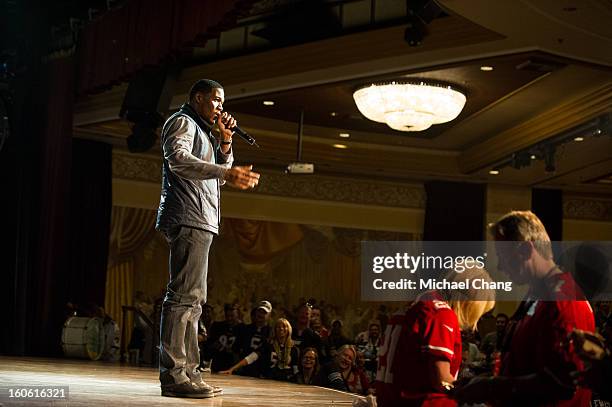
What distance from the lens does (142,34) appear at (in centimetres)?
741

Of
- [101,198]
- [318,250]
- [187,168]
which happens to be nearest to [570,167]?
[318,250]

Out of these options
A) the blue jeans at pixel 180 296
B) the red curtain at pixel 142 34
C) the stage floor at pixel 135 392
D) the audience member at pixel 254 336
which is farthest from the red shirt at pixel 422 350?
the audience member at pixel 254 336

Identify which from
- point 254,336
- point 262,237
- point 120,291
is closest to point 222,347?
point 254,336

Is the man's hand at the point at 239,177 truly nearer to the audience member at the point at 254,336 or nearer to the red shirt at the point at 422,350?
the red shirt at the point at 422,350

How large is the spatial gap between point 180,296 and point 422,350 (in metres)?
0.98

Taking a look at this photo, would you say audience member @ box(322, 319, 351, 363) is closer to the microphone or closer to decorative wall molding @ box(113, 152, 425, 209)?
decorative wall molding @ box(113, 152, 425, 209)

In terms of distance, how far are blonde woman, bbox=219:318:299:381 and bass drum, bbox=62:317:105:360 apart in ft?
6.43

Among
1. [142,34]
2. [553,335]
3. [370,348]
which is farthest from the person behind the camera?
[370,348]

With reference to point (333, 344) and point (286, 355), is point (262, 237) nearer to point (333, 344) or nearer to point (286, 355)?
point (333, 344)

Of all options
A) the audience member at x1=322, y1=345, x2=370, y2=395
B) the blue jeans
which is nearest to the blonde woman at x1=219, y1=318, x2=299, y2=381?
the audience member at x1=322, y1=345, x2=370, y2=395

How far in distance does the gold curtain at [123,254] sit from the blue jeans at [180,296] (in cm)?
799

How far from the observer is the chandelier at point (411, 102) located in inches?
350

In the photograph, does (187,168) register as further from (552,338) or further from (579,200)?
(579,200)

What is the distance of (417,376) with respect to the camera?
122 inches
